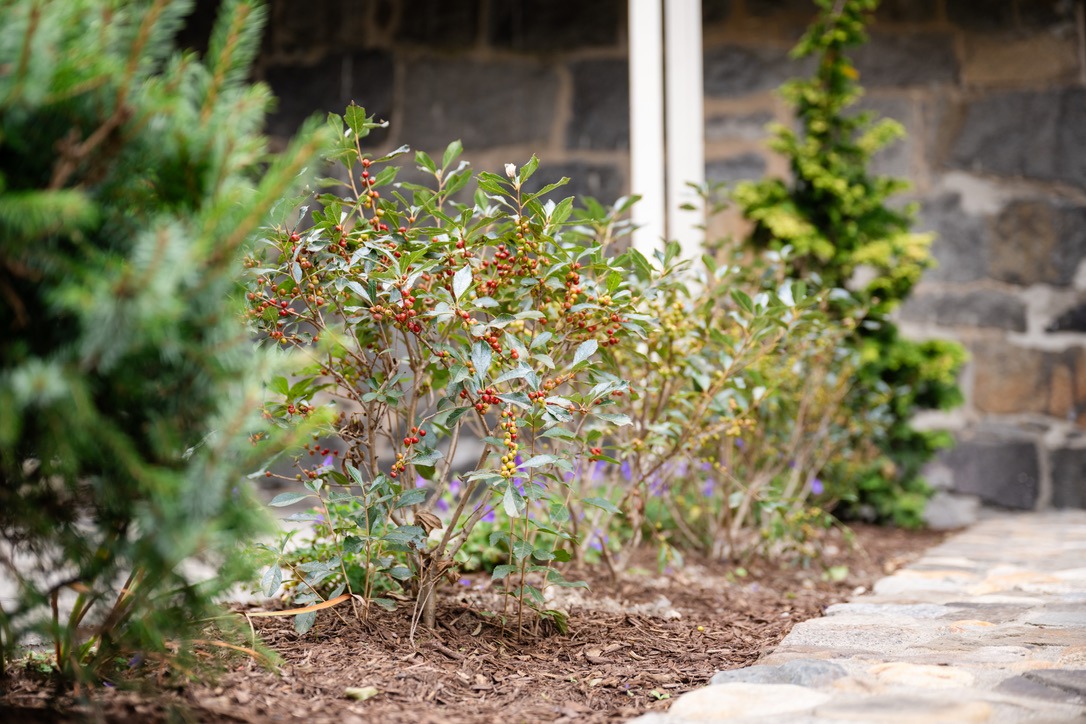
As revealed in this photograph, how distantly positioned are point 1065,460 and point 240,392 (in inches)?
155

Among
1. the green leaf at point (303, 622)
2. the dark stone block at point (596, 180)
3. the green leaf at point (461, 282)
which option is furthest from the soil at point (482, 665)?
the dark stone block at point (596, 180)

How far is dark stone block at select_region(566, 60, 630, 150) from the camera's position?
13.5 ft

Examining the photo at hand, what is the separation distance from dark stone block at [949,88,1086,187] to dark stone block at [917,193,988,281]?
0.20m

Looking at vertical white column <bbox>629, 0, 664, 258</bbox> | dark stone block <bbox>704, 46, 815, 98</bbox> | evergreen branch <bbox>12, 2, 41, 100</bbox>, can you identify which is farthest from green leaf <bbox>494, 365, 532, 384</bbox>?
dark stone block <bbox>704, 46, 815, 98</bbox>

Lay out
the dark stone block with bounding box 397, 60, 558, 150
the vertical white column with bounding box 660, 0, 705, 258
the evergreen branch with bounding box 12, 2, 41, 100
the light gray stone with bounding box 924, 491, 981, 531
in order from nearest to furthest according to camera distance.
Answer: the evergreen branch with bounding box 12, 2, 41, 100 → the vertical white column with bounding box 660, 0, 705, 258 → the light gray stone with bounding box 924, 491, 981, 531 → the dark stone block with bounding box 397, 60, 558, 150

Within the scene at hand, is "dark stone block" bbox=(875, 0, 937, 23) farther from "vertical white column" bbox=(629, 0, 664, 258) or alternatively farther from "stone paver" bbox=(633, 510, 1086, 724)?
"stone paver" bbox=(633, 510, 1086, 724)

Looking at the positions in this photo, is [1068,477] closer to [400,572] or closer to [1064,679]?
[1064,679]

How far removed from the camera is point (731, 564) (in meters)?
2.65

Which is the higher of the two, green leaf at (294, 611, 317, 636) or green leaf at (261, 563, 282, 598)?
green leaf at (261, 563, 282, 598)

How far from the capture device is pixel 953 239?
13.4 ft

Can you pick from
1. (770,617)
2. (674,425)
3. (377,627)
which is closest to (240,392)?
(377,627)

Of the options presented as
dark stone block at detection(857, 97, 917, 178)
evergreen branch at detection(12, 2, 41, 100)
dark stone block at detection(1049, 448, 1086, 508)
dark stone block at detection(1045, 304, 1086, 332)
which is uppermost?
dark stone block at detection(857, 97, 917, 178)

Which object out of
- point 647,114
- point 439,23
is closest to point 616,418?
point 647,114

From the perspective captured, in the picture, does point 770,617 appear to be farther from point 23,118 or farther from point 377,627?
point 23,118
